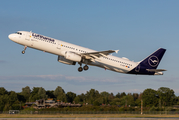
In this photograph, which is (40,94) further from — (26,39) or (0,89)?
(26,39)

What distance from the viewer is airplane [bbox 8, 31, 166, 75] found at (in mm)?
44188

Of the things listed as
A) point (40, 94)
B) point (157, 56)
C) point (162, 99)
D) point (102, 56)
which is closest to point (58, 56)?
point (102, 56)

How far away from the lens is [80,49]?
46.9m

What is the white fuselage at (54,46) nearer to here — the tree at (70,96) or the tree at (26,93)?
the tree at (70,96)

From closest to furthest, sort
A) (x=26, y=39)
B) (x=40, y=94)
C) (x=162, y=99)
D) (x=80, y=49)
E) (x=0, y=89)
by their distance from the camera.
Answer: (x=26, y=39)
(x=80, y=49)
(x=162, y=99)
(x=0, y=89)
(x=40, y=94)

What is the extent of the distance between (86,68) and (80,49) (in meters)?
3.94

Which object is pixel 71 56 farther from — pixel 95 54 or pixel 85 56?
pixel 95 54

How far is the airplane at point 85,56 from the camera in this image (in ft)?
145

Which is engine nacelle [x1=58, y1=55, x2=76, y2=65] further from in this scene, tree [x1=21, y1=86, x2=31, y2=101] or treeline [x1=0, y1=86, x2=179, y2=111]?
tree [x1=21, y1=86, x2=31, y2=101]

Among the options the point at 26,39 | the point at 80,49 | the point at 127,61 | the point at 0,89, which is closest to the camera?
the point at 26,39

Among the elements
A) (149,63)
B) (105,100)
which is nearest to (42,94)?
(105,100)

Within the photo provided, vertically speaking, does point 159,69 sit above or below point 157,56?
below

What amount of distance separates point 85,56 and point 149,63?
14.7 meters

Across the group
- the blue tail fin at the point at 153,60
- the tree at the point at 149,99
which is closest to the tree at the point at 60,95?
the tree at the point at 149,99
